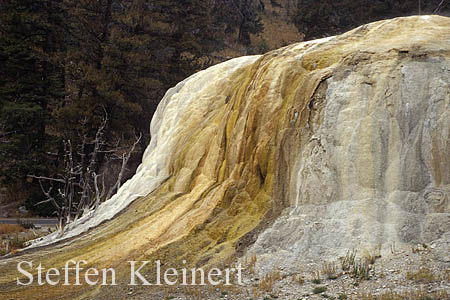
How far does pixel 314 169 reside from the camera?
820 cm

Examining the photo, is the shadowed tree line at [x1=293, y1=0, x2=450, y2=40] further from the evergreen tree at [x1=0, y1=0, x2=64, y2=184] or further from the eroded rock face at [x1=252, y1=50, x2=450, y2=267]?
the eroded rock face at [x1=252, y1=50, x2=450, y2=267]

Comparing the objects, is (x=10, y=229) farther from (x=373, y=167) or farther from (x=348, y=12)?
(x=348, y=12)

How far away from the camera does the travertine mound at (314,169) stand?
7.58m

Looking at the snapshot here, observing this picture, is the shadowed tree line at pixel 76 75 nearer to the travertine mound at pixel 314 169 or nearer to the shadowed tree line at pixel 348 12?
the shadowed tree line at pixel 348 12

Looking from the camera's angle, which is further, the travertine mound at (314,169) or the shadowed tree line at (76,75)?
the shadowed tree line at (76,75)

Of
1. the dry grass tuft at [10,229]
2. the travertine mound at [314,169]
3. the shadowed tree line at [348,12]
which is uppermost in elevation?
the shadowed tree line at [348,12]

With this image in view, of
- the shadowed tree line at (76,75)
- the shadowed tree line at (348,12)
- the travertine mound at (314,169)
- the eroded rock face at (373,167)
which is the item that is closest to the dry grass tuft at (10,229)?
the shadowed tree line at (76,75)

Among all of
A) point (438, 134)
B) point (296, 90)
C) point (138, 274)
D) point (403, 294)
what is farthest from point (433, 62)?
point (138, 274)

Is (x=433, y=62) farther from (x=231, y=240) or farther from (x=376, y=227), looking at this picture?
(x=231, y=240)

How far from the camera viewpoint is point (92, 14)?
21.7 metres

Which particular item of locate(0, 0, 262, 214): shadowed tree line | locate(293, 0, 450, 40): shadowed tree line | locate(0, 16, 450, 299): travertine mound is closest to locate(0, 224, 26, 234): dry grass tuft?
locate(0, 0, 262, 214): shadowed tree line

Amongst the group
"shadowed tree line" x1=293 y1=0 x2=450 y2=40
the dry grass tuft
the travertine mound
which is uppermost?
"shadowed tree line" x1=293 y1=0 x2=450 y2=40

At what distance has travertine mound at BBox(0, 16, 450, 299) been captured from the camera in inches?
299

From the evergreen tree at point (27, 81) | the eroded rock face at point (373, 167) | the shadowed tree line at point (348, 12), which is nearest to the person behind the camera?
the eroded rock face at point (373, 167)
